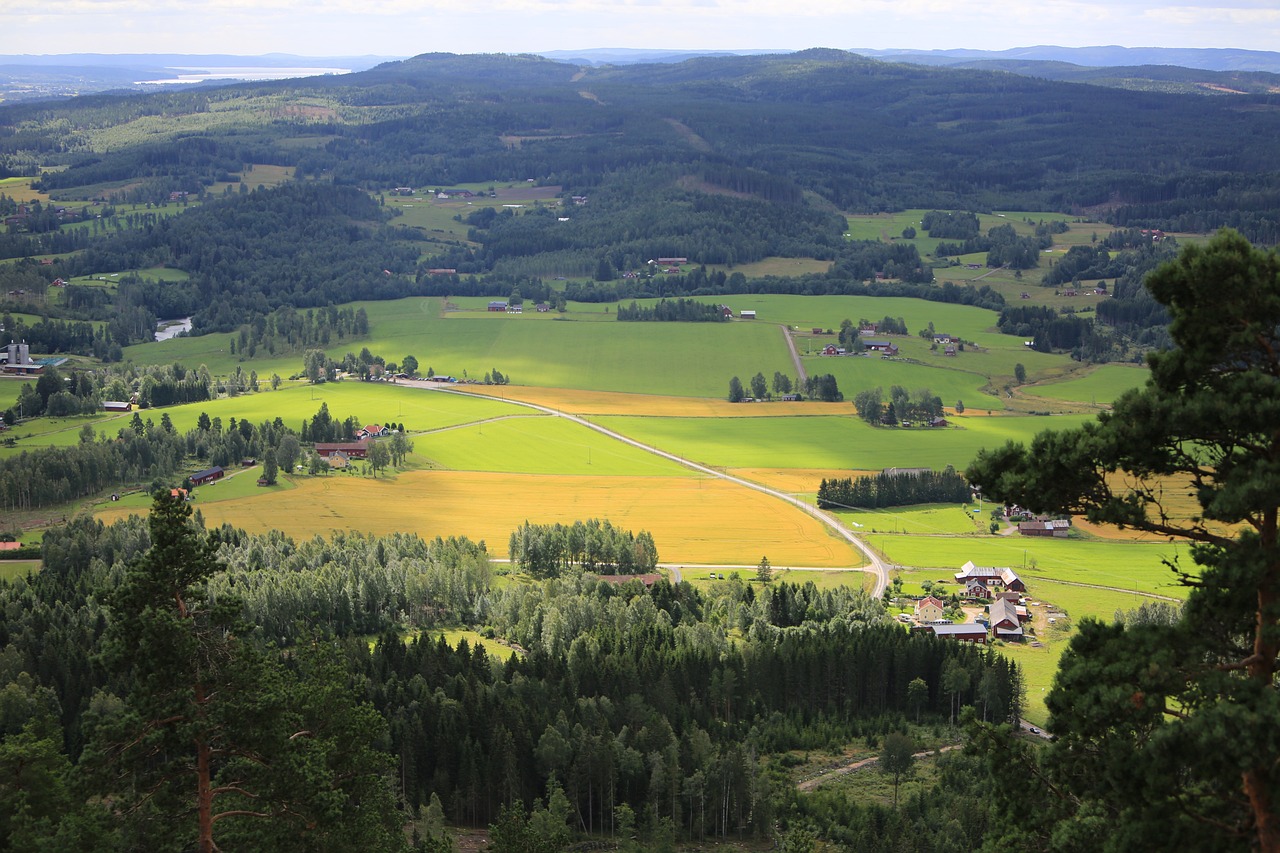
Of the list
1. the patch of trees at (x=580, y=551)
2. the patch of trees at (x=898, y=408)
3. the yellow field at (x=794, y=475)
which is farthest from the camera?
the patch of trees at (x=898, y=408)

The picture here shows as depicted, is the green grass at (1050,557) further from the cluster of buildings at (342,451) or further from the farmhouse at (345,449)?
the farmhouse at (345,449)

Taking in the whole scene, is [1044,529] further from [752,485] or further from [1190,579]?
[1190,579]

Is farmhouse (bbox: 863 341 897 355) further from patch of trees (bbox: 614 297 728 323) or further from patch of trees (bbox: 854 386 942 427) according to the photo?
patch of trees (bbox: 854 386 942 427)

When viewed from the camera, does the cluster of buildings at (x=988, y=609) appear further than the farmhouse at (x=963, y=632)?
Yes

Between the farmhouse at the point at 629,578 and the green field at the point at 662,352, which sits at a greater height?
the green field at the point at 662,352

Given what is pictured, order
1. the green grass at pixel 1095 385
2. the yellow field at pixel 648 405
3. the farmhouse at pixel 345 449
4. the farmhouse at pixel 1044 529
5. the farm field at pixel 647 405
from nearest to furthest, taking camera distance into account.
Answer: the farmhouse at pixel 1044 529 < the farmhouse at pixel 345 449 < the farm field at pixel 647 405 < the yellow field at pixel 648 405 < the green grass at pixel 1095 385

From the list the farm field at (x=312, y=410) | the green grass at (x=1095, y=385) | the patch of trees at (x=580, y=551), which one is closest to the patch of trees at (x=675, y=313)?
the farm field at (x=312, y=410)

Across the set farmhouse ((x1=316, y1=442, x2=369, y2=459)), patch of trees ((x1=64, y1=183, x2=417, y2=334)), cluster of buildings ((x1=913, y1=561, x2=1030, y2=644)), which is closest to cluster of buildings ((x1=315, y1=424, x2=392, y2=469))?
farmhouse ((x1=316, y1=442, x2=369, y2=459))
